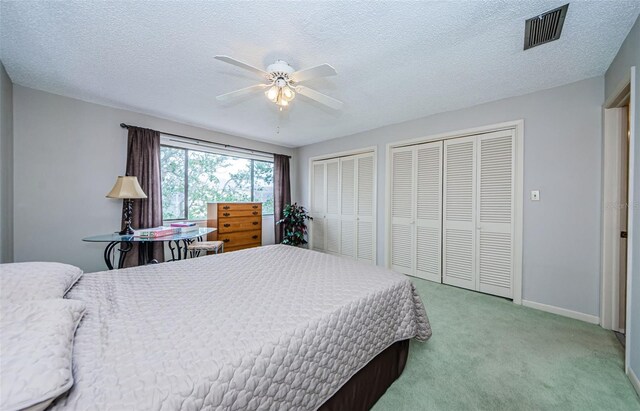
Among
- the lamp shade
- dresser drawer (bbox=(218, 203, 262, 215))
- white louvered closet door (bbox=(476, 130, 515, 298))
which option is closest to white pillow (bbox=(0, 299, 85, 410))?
the lamp shade

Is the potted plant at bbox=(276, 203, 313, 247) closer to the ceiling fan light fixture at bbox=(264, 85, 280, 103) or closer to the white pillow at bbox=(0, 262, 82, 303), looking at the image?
the ceiling fan light fixture at bbox=(264, 85, 280, 103)

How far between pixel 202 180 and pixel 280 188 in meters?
1.58

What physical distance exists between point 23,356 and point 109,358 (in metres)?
0.21

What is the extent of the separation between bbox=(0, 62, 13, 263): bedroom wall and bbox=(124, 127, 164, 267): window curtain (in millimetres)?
995

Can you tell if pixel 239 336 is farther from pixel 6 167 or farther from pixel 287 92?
pixel 6 167

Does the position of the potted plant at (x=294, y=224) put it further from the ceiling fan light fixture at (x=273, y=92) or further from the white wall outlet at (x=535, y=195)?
the white wall outlet at (x=535, y=195)

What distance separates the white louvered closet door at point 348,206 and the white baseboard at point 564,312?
98.1 inches

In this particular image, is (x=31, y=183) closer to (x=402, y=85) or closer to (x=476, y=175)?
(x=402, y=85)

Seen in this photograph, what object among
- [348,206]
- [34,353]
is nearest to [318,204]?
[348,206]

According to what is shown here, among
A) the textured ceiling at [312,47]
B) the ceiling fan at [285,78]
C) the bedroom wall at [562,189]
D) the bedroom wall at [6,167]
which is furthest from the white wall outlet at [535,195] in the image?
the bedroom wall at [6,167]

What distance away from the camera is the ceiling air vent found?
156 cm

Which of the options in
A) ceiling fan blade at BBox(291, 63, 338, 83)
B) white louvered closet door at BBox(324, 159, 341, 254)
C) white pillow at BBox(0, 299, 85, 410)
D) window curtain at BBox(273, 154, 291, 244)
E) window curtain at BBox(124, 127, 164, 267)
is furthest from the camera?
window curtain at BBox(273, 154, 291, 244)

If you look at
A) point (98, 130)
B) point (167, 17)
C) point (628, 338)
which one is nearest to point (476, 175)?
point (628, 338)

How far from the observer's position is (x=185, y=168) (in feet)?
13.0
